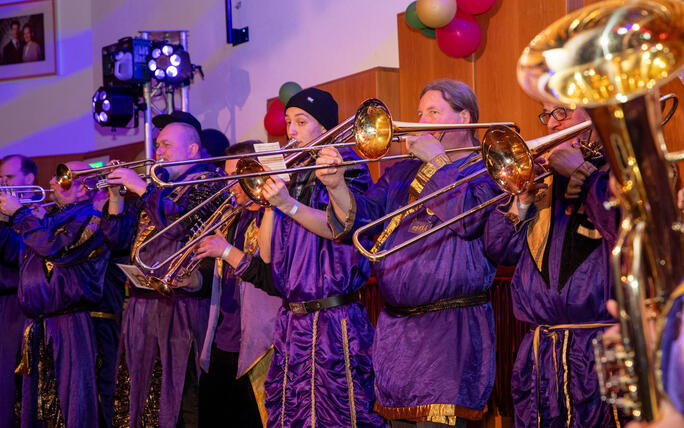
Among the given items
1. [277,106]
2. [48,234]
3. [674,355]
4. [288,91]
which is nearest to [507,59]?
[288,91]

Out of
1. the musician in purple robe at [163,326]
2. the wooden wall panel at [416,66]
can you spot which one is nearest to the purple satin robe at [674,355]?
the musician in purple robe at [163,326]

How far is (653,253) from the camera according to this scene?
1.57 metres

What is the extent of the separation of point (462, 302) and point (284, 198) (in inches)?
34.7

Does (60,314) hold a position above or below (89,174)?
below

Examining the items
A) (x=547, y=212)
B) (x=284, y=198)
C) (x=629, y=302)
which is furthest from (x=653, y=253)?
(x=284, y=198)

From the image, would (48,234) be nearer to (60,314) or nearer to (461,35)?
(60,314)

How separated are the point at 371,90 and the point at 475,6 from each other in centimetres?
106

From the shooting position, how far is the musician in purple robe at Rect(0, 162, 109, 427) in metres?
5.01

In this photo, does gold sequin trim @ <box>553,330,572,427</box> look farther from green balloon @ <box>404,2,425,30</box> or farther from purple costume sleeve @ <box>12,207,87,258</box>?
purple costume sleeve @ <box>12,207,87,258</box>

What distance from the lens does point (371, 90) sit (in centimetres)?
542

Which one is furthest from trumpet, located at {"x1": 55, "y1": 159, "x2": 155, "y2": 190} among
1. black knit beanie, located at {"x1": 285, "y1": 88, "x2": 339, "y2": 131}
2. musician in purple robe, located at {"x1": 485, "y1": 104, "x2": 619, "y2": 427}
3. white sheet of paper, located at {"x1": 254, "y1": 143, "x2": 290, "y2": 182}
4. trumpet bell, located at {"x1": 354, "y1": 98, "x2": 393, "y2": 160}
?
musician in purple robe, located at {"x1": 485, "y1": 104, "x2": 619, "y2": 427}

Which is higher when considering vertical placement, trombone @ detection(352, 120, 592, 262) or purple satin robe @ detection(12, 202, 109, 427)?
trombone @ detection(352, 120, 592, 262)

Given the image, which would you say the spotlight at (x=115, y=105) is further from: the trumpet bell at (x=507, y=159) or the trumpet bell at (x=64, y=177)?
the trumpet bell at (x=507, y=159)

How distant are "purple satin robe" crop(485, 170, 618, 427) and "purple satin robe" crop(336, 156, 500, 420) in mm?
A: 173
